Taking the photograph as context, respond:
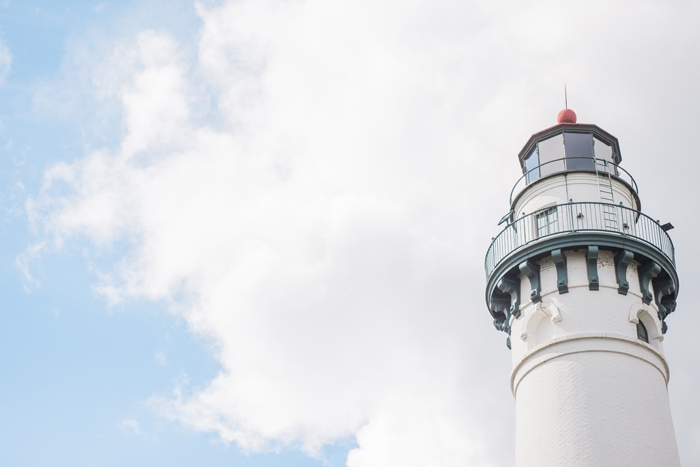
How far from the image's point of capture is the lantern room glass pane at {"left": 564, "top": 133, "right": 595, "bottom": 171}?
3088cm

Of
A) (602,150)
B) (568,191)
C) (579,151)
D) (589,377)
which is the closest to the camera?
(589,377)

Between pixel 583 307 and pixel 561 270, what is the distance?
1422 mm

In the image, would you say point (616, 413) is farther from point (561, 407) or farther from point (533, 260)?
point (533, 260)

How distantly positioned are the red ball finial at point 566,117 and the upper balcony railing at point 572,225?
3846mm

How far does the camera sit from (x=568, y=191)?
30.1 m

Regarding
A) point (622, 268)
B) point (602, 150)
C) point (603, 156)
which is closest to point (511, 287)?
point (622, 268)

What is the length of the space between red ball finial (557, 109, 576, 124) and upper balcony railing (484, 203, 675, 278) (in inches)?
151

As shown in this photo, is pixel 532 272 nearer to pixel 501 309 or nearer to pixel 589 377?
pixel 501 309

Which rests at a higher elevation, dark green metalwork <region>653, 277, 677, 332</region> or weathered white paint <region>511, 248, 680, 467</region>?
dark green metalwork <region>653, 277, 677, 332</region>

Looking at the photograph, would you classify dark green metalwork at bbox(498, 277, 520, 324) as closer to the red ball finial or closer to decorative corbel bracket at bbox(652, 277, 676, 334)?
decorative corbel bracket at bbox(652, 277, 676, 334)

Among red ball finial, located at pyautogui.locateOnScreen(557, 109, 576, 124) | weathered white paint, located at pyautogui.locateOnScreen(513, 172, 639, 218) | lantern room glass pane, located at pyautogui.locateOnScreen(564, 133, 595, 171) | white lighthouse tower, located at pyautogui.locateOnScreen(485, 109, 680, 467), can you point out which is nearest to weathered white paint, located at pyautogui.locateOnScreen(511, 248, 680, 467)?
white lighthouse tower, located at pyautogui.locateOnScreen(485, 109, 680, 467)

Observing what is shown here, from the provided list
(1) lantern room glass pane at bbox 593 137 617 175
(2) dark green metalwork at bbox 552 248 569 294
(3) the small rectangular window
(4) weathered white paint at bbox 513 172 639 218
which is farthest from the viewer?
(1) lantern room glass pane at bbox 593 137 617 175

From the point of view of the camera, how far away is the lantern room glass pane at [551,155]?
3106 cm

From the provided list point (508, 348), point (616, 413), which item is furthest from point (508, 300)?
point (616, 413)
